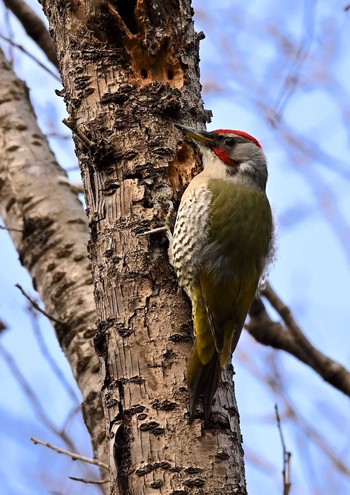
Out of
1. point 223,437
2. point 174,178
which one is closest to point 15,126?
point 174,178

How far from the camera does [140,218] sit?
3.49 meters

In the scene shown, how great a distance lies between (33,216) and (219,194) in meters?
1.22

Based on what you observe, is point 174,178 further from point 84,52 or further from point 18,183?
point 18,183

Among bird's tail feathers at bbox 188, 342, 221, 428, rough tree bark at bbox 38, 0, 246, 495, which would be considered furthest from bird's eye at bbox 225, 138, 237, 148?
bird's tail feathers at bbox 188, 342, 221, 428

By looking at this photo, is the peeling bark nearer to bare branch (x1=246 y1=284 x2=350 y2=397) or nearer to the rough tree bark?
bare branch (x1=246 y1=284 x2=350 y2=397)

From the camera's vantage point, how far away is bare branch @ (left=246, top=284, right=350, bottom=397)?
4.19 m

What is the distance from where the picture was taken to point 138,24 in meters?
3.87

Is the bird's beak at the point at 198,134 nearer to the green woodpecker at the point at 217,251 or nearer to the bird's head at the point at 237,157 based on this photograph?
the green woodpecker at the point at 217,251

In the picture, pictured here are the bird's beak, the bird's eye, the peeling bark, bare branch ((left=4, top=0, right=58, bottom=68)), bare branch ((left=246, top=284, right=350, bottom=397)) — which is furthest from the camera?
bare branch ((left=4, top=0, right=58, bottom=68))

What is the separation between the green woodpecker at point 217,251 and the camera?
331 cm

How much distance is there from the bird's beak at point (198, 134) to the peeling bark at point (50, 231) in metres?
1.02

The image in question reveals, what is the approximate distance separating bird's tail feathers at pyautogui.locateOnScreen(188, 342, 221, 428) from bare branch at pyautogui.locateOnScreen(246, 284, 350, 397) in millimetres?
1089

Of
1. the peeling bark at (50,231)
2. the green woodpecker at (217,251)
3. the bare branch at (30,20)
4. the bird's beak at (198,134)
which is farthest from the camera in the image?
the bare branch at (30,20)

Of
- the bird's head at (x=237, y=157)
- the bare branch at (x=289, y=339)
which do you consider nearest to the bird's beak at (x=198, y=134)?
the bird's head at (x=237, y=157)
